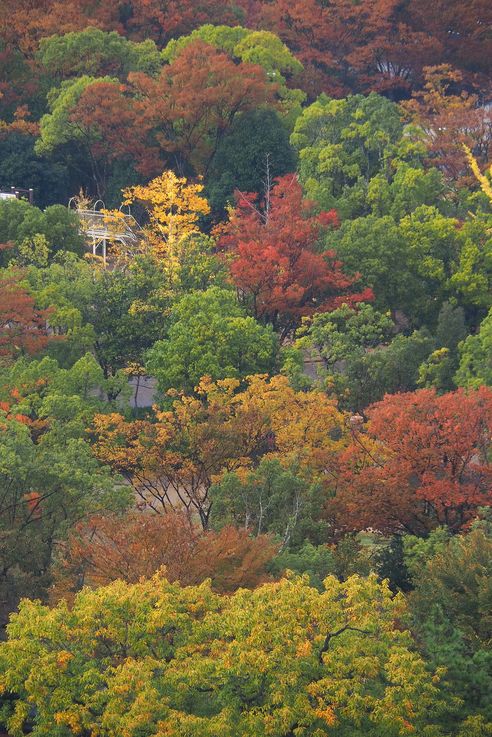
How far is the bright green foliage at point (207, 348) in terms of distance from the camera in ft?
145

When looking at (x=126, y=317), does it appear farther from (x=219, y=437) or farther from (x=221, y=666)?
(x=221, y=666)

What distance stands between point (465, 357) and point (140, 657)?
72.9 ft

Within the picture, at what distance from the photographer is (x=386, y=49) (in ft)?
250

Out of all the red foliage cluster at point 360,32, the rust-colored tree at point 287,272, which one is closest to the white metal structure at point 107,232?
the rust-colored tree at point 287,272

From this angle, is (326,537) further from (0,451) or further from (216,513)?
(0,451)

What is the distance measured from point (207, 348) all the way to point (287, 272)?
606cm

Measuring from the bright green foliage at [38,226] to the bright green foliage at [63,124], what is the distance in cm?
949

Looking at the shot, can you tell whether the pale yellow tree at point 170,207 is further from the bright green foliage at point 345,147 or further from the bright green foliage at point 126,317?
the bright green foliage at point 345,147

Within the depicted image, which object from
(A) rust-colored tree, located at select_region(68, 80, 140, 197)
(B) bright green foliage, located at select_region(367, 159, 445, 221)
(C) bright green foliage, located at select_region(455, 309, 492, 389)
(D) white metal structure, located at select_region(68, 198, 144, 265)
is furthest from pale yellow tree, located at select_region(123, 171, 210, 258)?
(C) bright green foliage, located at select_region(455, 309, 492, 389)

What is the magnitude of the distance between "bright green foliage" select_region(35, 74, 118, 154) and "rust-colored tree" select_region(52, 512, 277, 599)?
3527 centimetres

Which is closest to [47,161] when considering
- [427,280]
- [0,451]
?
[427,280]

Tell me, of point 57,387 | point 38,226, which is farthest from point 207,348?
point 38,226

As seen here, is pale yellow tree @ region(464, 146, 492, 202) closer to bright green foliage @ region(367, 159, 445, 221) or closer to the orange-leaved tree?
bright green foliage @ region(367, 159, 445, 221)

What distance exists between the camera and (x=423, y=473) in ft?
116
